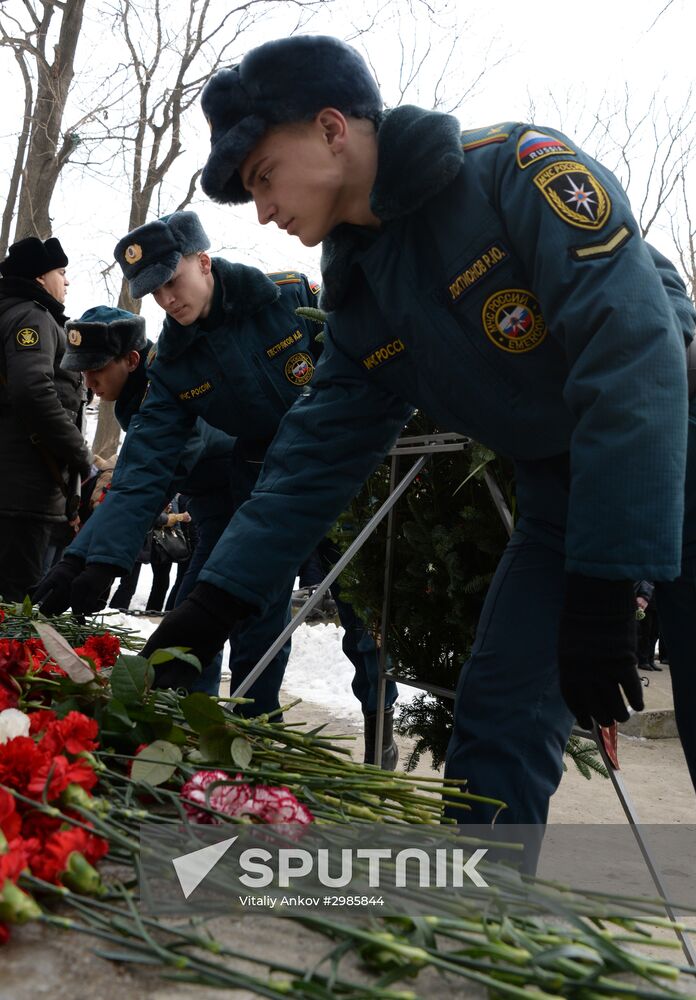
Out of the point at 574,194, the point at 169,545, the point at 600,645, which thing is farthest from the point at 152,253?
the point at 169,545

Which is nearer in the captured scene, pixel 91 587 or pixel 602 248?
pixel 602 248

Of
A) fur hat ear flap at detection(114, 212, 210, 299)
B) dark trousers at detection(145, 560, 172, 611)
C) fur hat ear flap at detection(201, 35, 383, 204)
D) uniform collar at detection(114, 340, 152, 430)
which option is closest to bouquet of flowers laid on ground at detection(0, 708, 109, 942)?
fur hat ear flap at detection(201, 35, 383, 204)

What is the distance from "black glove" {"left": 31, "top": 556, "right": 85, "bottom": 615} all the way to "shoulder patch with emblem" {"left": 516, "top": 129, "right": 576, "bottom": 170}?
185 cm

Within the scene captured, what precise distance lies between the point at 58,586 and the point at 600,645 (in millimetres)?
1977

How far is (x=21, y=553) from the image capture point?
4.27 meters

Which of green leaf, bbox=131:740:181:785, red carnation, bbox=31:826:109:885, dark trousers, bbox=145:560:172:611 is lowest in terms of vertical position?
dark trousers, bbox=145:560:172:611

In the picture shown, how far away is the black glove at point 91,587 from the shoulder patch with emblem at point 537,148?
5.70 feet

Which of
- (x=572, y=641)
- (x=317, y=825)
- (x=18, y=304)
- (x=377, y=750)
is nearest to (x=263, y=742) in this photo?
(x=317, y=825)

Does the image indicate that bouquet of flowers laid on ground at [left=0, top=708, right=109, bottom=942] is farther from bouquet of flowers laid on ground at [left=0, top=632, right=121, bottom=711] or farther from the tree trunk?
the tree trunk

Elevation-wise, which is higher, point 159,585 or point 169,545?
point 169,545

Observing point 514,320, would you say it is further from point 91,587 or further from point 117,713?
point 91,587

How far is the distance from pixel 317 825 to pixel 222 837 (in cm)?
9

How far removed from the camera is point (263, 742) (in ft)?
3.82

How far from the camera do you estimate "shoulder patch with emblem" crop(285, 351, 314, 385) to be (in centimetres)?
359
